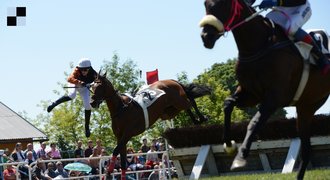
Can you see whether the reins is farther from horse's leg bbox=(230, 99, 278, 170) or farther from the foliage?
the foliage

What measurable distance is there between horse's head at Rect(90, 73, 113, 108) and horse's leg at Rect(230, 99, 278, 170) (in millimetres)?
7039

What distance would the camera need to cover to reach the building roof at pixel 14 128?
37.1 m

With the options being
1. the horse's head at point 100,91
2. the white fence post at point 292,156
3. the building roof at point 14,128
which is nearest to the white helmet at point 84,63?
the horse's head at point 100,91

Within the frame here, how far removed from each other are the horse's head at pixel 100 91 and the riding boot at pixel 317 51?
6.72 meters

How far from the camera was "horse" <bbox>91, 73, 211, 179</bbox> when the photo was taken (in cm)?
1461

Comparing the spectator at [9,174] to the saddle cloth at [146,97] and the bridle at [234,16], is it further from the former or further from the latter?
the bridle at [234,16]

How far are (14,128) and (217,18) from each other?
31.9 meters

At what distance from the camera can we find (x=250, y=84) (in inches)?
326

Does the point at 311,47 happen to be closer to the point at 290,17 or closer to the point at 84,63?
the point at 290,17

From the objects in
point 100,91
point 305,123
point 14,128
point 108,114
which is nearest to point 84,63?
point 100,91

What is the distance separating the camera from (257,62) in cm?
819

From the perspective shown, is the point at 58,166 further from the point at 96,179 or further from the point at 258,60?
the point at 258,60

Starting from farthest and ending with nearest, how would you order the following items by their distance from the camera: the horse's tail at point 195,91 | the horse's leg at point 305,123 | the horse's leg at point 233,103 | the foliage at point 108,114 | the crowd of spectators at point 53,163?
the foliage at point 108,114, the horse's tail at point 195,91, the crowd of spectators at point 53,163, the horse's leg at point 305,123, the horse's leg at point 233,103

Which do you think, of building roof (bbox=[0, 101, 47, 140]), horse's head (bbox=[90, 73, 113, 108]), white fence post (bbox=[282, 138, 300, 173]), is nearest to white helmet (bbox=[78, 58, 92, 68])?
horse's head (bbox=[90, 73, 113, 108])
